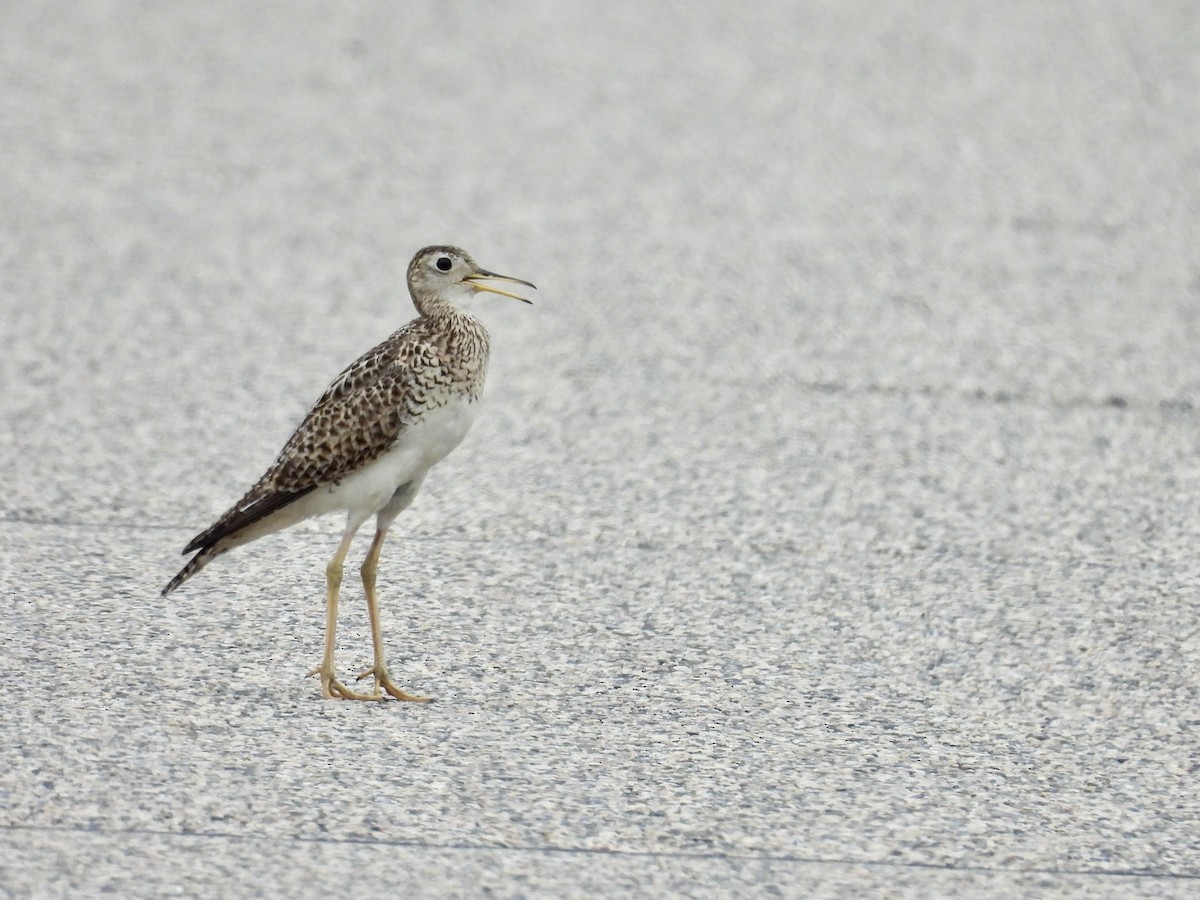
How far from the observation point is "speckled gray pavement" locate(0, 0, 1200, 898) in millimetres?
5062

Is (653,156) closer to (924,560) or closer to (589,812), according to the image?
(924,560)

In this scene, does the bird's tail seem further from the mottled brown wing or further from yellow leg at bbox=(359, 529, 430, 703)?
yellow leg at bbox=(359, 529, 430, 703)

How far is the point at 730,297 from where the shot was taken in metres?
10.7

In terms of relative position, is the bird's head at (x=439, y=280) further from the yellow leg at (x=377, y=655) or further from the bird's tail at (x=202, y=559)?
the bird's tail at (x=202, y=559)

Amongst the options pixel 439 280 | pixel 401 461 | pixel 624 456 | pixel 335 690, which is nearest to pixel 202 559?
pixel 335 690

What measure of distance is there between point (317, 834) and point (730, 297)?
6315mm

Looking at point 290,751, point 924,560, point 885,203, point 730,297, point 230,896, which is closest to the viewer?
point 230,896

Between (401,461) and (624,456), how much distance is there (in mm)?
2745

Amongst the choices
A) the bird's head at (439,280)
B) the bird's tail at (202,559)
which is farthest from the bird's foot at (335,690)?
the bird's head at (439,280)

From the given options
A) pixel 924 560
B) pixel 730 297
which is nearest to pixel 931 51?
pixel 730 297

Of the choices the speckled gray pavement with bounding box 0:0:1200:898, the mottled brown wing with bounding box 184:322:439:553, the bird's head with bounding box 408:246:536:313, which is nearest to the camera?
the speckled gray pavement with bounding box 0:0:1200:898

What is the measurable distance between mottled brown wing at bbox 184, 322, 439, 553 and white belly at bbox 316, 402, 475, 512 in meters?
0.03

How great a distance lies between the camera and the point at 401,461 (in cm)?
573

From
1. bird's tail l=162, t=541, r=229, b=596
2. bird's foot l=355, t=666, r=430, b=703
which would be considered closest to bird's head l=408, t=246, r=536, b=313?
bird's tail l=162, t=541, r=229, b=596
